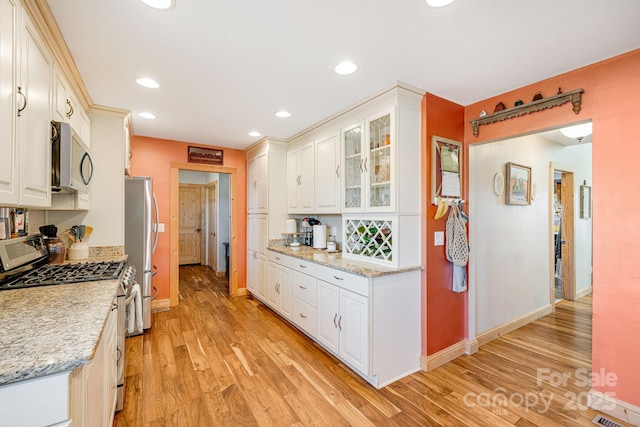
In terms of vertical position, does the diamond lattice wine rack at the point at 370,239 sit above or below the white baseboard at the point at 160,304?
above

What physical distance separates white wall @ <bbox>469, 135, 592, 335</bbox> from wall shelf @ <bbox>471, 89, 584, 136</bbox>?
26 cm

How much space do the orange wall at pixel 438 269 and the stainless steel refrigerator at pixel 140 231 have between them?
3002 millimetres

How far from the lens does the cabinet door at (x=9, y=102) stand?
1136 mm

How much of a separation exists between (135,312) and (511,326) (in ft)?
13.5

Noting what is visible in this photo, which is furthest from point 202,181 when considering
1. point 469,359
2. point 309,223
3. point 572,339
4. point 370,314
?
point 572,339

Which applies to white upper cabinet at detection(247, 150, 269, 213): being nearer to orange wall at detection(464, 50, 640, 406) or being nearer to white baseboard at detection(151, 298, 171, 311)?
white baseboard at detection(151, 298, 171, 311)

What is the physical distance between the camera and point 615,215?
6.31ft

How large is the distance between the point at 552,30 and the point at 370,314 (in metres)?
2.14

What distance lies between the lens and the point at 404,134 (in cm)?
241

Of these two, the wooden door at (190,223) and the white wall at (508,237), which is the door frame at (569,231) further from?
the wooden door at (190,223)

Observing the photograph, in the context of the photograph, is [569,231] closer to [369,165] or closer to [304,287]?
[369,165]

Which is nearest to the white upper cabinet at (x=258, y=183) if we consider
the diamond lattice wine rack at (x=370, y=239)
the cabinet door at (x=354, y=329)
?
the diamond lattice wine rack at (x=370, y=239)

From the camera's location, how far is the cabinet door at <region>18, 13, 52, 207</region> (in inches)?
→ 52.4

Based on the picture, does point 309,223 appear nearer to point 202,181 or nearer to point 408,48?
point 408,48
